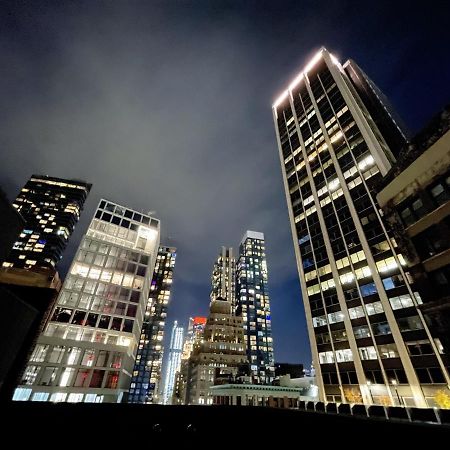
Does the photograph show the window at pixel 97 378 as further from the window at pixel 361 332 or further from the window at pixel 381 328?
the window at pixel 381 328

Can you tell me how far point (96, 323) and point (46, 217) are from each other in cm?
11997

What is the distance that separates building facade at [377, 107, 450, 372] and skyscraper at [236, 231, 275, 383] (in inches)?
5303

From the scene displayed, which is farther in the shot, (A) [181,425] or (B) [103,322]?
(B) [103,322]

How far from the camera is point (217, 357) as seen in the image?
10538cm

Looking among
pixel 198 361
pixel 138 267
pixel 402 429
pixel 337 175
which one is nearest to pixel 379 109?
pixel 337 175

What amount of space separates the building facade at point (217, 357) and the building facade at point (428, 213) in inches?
3362

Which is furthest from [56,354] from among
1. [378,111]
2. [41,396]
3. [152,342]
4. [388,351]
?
[152,342]

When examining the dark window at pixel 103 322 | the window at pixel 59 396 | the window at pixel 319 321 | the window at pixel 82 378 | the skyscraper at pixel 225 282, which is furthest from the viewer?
the skyscraper at pixel 225 282

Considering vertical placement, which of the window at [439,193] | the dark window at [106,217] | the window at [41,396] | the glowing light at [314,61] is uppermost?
the glowing light at [314,61]

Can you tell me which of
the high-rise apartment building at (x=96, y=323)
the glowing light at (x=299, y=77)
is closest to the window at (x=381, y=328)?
the high-rise apartment building at (x=96, y=323)


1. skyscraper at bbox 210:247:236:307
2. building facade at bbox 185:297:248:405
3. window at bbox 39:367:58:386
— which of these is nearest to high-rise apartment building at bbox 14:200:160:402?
window at bbox 39:367:58:386

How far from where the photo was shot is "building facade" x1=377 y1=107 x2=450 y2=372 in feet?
53.5

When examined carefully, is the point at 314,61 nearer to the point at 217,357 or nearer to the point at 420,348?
the point at 420,348

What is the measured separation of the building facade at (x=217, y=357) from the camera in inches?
3848
